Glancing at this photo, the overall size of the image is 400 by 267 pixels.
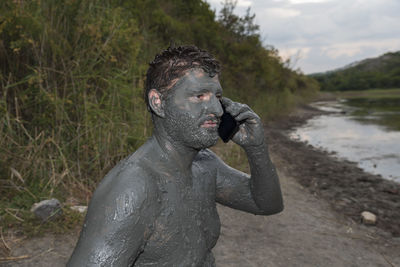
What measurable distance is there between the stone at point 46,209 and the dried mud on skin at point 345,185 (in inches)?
148

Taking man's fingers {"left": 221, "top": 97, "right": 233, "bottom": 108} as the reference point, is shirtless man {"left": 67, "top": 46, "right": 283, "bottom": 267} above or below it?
below

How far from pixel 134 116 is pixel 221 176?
332 centimetres

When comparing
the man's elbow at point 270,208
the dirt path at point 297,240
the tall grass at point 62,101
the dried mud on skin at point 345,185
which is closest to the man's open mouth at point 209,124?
the man's elbow at point 270,208

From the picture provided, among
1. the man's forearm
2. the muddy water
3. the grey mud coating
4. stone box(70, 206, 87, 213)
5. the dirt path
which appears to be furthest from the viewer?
the muddy water

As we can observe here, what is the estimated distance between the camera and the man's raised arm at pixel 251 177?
1.75 metres

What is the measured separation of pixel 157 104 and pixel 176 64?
0.19 meters

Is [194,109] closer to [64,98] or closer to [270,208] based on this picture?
[270,208]

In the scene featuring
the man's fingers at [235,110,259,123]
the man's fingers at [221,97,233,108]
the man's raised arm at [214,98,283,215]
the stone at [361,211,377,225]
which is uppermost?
the man's fingers at [221,97,233,108]

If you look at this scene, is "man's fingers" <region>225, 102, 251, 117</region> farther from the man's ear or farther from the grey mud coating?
the man's ear

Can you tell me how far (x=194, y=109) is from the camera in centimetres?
161

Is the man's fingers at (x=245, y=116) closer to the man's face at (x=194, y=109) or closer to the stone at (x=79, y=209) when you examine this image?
the man's face at (x=194, y=109)

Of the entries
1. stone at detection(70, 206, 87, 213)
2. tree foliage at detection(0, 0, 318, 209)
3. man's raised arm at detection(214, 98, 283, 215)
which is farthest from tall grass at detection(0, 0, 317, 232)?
man's raised arm at detection(214, 98, 283, 215)

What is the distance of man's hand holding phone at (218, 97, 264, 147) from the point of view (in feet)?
5.65

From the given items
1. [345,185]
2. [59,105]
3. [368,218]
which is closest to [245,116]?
[59,105]
